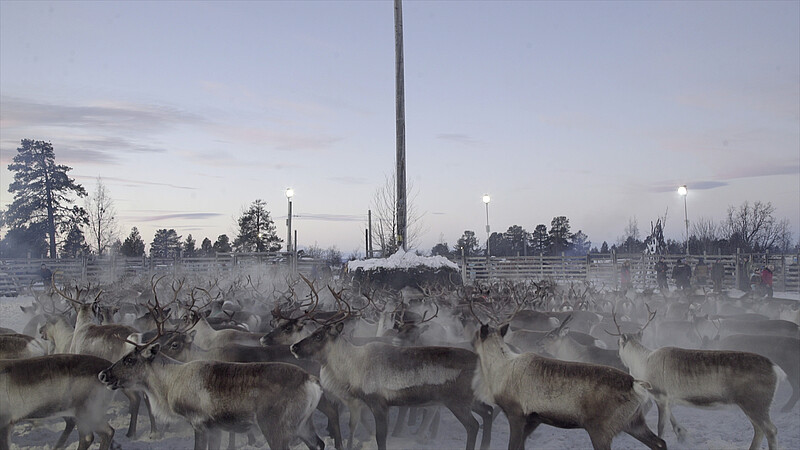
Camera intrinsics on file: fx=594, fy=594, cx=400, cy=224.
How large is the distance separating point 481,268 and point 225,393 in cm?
2685

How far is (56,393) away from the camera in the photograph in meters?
5.73

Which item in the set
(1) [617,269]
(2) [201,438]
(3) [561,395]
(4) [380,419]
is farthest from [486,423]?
(1) [617,269]

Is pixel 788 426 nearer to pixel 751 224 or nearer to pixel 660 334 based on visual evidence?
pixel 660 334

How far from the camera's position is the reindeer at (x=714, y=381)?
5988 millimetres

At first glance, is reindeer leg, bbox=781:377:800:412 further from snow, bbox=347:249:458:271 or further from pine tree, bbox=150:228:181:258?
pine tree, bbox=150:228:181:258

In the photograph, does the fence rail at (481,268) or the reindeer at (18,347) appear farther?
the fence rail at (481,268)

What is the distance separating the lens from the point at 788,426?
707 centimetres

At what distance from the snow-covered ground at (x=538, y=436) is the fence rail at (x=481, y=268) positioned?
18.8 meters

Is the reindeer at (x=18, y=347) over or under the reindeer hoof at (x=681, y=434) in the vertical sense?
over

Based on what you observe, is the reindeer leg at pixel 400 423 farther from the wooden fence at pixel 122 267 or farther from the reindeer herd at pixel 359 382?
the wooden fence at pixel 122 267

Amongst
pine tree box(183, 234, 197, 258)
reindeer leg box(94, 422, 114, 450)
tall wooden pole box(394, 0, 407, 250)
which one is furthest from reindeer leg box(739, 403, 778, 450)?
pine tree box(183, 234, 197, 258)

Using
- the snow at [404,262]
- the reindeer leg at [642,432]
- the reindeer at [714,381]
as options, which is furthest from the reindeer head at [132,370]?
the snow at [404,262]

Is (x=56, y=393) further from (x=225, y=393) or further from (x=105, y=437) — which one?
(x=225, y=393)

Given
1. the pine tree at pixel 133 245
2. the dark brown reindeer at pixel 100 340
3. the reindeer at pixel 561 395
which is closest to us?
the reindeer at pixel 561 395
